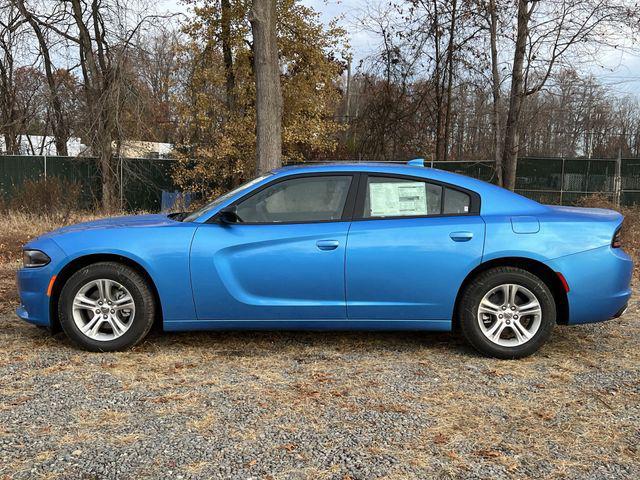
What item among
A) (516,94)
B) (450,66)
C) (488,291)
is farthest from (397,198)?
(450,66)

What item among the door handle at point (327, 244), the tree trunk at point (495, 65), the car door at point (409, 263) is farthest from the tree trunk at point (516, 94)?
the door handle at point (327, 244)

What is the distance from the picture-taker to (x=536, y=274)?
14.5ft

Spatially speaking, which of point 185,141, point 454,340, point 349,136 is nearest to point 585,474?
point 454,340

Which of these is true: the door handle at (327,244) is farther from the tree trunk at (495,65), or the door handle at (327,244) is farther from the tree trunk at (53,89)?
the tree trunk at (53,89)

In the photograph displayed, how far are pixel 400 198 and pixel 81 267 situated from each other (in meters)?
2.62

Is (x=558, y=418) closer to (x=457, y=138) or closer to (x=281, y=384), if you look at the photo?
(x=281, y=384)

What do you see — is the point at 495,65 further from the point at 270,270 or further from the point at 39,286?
the point at 39,286

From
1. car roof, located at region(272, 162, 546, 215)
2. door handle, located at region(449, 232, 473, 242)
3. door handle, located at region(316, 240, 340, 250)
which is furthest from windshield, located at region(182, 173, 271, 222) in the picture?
door handle, located at region(449, 232, 473, 242)

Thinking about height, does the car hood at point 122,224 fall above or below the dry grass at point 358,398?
above

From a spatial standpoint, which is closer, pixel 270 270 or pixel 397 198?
pixel 270 270

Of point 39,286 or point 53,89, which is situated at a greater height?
point 53,89

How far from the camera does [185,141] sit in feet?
63.9

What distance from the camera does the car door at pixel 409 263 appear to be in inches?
168

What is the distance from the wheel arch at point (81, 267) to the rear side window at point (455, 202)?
239cm
